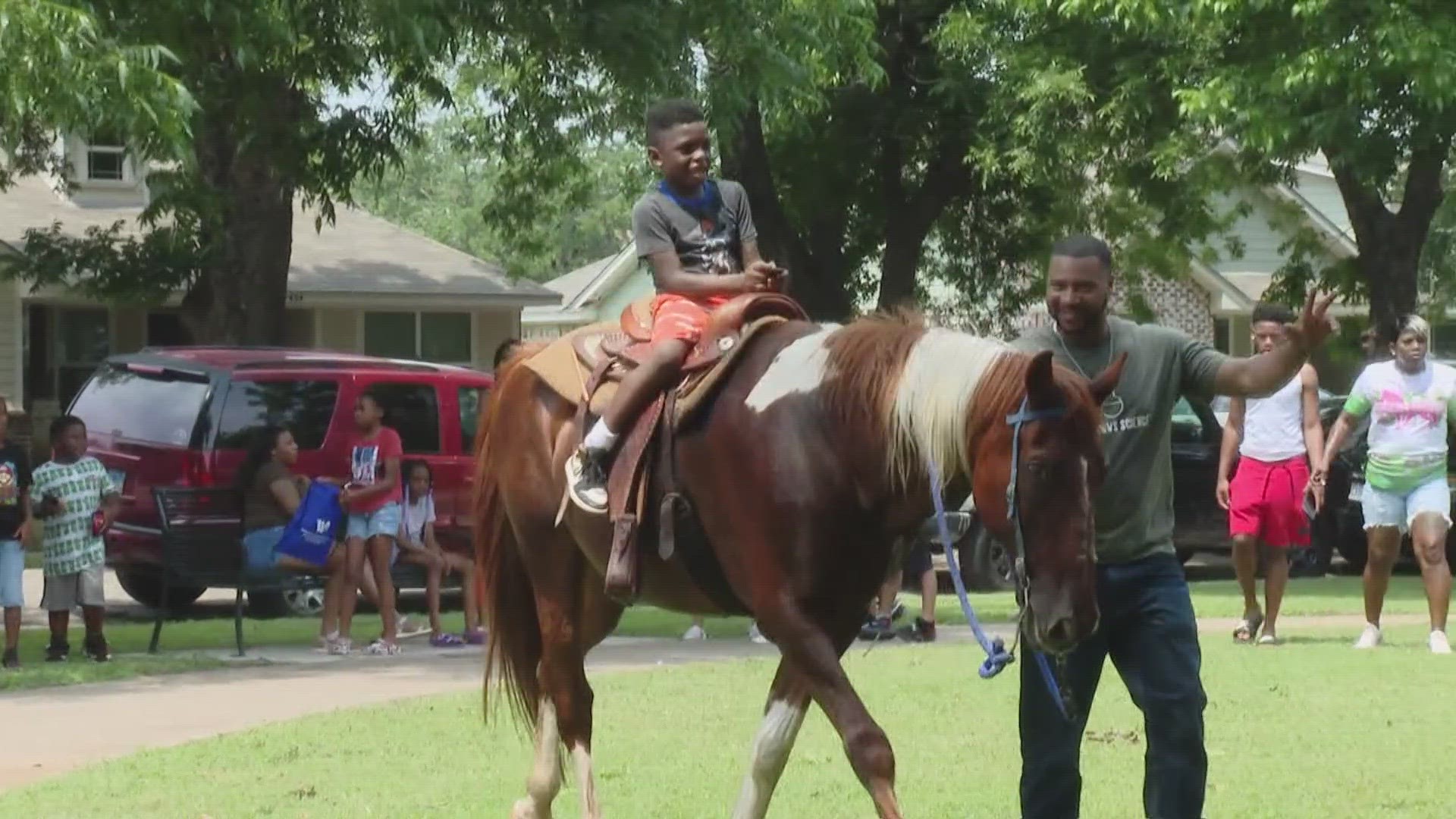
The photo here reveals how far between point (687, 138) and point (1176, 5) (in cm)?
1416

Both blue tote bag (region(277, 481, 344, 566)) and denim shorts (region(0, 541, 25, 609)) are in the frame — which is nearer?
denim shorts (region(0, 541, 25, 609))

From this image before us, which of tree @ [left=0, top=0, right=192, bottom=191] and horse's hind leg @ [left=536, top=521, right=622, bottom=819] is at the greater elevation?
tree @ [left=0, top=0, right=192, bottom=191]

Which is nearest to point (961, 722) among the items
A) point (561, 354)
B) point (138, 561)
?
point (561, 354)

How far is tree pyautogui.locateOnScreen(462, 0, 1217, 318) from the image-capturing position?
1684 centimetres

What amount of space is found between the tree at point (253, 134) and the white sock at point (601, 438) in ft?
21.9

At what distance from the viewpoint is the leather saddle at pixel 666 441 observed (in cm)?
664

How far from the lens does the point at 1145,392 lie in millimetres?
6180

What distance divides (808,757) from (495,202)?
22.1m

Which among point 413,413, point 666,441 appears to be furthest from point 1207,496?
point 666,441

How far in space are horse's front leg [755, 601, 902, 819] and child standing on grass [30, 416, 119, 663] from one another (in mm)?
A: 7955

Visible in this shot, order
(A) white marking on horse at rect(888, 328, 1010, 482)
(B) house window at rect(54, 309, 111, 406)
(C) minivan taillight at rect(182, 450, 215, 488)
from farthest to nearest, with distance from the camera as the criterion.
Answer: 1. (B) house window at rect(54, 309, 111, 406)
2. (C) minivan taillight at rect(182, 450, 215, 488)
3. (A) white marking on horse at rect(888, 328, 1010, 482)

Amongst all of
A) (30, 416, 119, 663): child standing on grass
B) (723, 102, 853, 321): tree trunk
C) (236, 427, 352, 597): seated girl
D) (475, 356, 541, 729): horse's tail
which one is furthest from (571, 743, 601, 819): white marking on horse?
(723, 102, 853, 321): tree trunk

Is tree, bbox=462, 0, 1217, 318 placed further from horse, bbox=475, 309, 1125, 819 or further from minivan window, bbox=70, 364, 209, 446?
horse, bbox=475, 309, 1125, 819

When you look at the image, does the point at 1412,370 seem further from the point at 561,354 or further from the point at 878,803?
the point at 878,803
